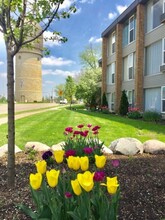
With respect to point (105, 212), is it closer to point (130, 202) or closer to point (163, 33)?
point (130, 202)

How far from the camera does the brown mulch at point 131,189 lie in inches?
127

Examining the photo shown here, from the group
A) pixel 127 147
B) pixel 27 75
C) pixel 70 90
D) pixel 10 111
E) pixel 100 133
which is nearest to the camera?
pixel 10 111

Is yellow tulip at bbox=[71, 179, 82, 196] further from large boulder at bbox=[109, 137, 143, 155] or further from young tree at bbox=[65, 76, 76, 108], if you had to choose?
young tree at bbox=[65, 76, 76, 108]

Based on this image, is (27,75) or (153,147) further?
(27,75)

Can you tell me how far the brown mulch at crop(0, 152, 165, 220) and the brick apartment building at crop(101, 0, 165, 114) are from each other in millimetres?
12844

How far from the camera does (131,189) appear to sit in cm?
388

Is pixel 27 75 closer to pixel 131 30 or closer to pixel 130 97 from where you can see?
pixel 131 30

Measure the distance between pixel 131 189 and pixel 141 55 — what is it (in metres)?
16.8

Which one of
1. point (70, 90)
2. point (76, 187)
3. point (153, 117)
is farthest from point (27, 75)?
point (76, 187)

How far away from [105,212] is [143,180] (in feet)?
6.97

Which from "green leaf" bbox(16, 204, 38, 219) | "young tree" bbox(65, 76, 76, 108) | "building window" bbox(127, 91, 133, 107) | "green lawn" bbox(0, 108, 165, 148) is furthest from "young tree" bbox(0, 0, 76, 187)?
"young tree" bbox(65, 76, 76, 108)

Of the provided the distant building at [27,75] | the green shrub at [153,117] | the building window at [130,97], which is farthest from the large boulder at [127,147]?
the distant building at [27,75]

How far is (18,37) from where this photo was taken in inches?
170

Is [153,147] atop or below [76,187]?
below
